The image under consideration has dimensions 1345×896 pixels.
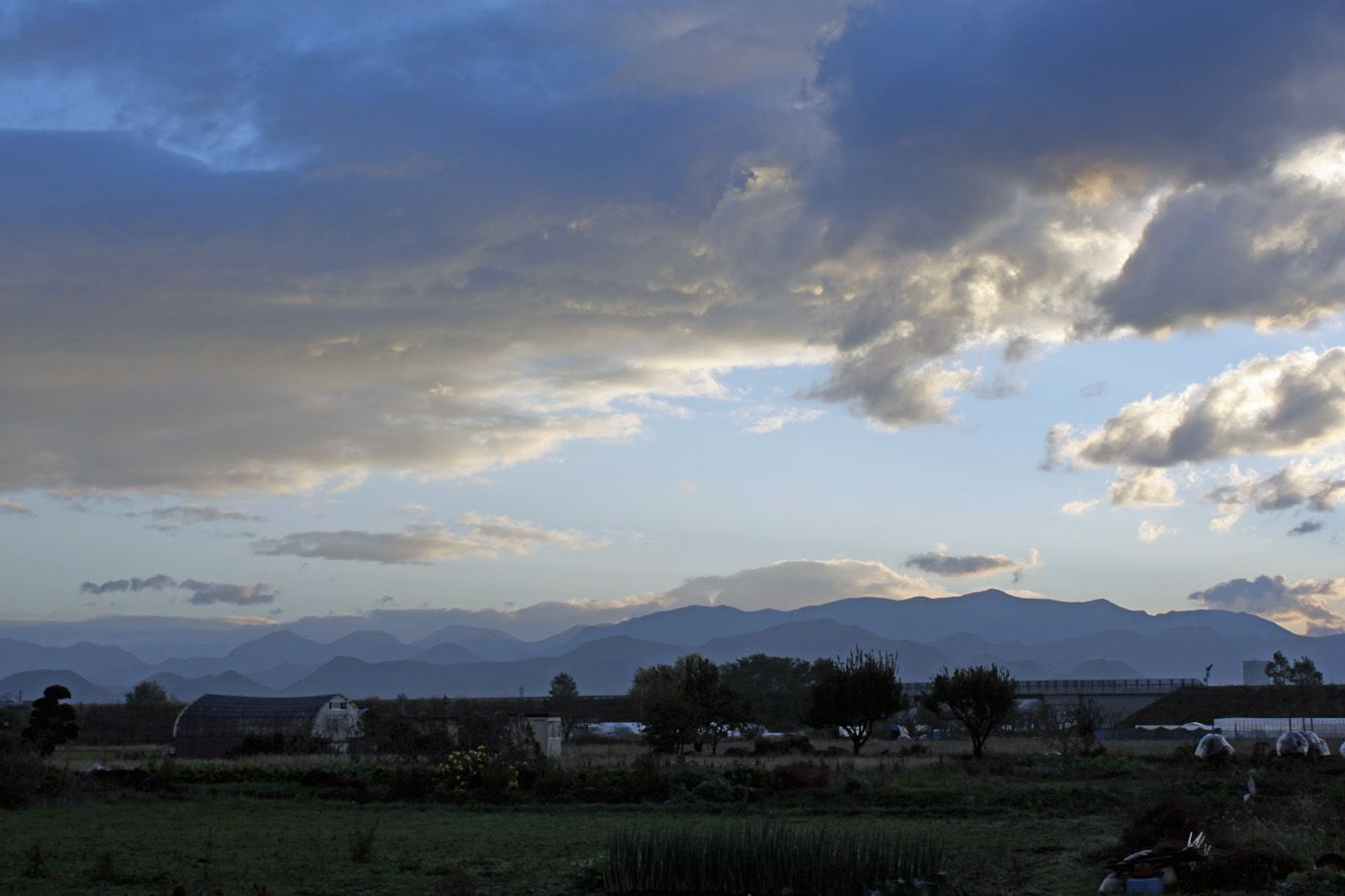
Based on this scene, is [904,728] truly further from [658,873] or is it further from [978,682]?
[658,873]

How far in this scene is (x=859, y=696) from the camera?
56.7m

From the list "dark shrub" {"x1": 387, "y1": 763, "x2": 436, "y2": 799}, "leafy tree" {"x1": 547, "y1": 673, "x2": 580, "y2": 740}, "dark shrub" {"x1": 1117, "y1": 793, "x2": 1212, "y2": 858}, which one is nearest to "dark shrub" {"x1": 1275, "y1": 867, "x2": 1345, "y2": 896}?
"dark shrub" {"x1": 1117, "y1": 793, "x2": 1212, "y2": 858}

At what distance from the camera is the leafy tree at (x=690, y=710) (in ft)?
185

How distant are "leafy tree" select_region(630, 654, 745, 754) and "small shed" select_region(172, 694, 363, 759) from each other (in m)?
14.9

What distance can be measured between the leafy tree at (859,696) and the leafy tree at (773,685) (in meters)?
50.0

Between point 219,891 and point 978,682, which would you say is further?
point 978,682

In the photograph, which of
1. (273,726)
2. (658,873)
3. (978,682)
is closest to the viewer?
(658,873)

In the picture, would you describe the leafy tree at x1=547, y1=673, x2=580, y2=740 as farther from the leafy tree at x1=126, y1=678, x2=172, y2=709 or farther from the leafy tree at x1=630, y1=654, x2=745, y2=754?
the leafy tree at x1=630, y1=654, x2=745, y2=754

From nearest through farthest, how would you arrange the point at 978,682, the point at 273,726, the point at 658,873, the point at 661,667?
the point at 658,873
the point at 978,682
the point at 273,726
the point at 661,667

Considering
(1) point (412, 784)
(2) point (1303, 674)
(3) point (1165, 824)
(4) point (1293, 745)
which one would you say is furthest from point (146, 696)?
(3) point (1165, 824)

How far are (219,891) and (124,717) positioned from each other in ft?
318

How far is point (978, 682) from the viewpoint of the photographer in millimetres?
54156

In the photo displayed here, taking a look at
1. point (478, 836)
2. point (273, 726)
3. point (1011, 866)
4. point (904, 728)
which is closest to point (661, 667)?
point (273, 726)

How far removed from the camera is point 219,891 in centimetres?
1587
